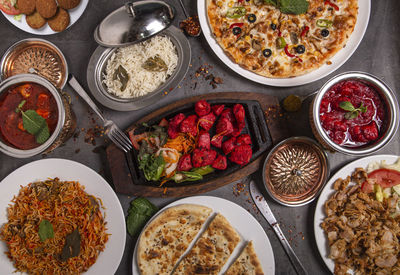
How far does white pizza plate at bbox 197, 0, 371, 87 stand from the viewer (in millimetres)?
3178

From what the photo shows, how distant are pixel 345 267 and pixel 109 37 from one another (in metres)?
3.24

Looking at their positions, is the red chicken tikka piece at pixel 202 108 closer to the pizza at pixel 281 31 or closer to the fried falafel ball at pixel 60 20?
the pizza at pixel 281 31

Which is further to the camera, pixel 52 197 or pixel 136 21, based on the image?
pixel 52 197

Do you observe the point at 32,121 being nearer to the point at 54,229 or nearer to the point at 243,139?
the point at 54,229

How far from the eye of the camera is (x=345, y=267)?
298cm

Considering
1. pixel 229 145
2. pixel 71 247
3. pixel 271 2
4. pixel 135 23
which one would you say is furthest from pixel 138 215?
pixel 271 2

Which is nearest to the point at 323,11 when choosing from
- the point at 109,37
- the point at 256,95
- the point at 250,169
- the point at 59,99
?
the point at 256,95

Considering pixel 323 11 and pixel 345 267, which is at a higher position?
pixel 323 11

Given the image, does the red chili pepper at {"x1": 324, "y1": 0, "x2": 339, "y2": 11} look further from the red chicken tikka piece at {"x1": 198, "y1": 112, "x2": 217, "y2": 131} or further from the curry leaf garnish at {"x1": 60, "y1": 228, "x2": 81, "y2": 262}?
the curry leaf garnish at {"x1": 60, "y1": 228, "x2": 81, "y2": 262}

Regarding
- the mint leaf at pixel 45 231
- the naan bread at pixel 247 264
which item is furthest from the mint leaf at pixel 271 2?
the mint leaf at pixel 45 231

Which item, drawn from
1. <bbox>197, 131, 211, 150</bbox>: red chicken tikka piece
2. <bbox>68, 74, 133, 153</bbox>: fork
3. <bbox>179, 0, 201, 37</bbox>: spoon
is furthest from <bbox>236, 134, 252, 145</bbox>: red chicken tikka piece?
<bbox>179, 0, 201, 37</bbox>: spoon

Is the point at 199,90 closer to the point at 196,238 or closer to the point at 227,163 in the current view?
the point at 227,163

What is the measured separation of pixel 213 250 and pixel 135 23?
2378 millimetres

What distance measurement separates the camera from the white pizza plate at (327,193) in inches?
121
